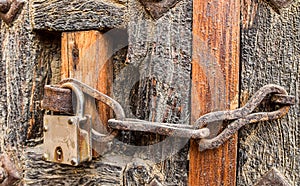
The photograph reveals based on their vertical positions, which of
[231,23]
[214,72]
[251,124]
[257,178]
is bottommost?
[257,178]

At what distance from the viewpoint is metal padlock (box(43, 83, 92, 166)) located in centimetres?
83

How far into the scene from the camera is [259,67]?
77 centimetres

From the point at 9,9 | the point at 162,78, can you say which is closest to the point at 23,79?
the point at 9,9

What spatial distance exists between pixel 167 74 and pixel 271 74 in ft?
0.73

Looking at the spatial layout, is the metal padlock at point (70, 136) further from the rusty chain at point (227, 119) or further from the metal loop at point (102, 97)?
the rusty chain at point (227, 119)

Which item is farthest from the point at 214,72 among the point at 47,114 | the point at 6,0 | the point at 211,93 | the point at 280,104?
the point at 6,0

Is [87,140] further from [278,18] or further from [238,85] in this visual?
[278,18]

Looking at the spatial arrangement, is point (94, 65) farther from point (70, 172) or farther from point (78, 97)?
point (70, 172)

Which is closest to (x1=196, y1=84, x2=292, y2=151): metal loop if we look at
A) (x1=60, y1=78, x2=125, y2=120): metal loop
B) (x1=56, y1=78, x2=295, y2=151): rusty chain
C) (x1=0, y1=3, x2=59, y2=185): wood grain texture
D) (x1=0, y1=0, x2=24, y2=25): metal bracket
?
(x1=56, y1=78, x2=295, y2=151): rusty chain

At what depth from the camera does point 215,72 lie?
0.78 meters

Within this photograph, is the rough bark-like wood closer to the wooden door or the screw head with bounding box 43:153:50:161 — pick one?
the wooden door

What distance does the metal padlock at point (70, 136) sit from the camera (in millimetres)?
826

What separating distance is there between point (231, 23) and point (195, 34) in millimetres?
79

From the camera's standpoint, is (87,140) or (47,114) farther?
(47,114)
